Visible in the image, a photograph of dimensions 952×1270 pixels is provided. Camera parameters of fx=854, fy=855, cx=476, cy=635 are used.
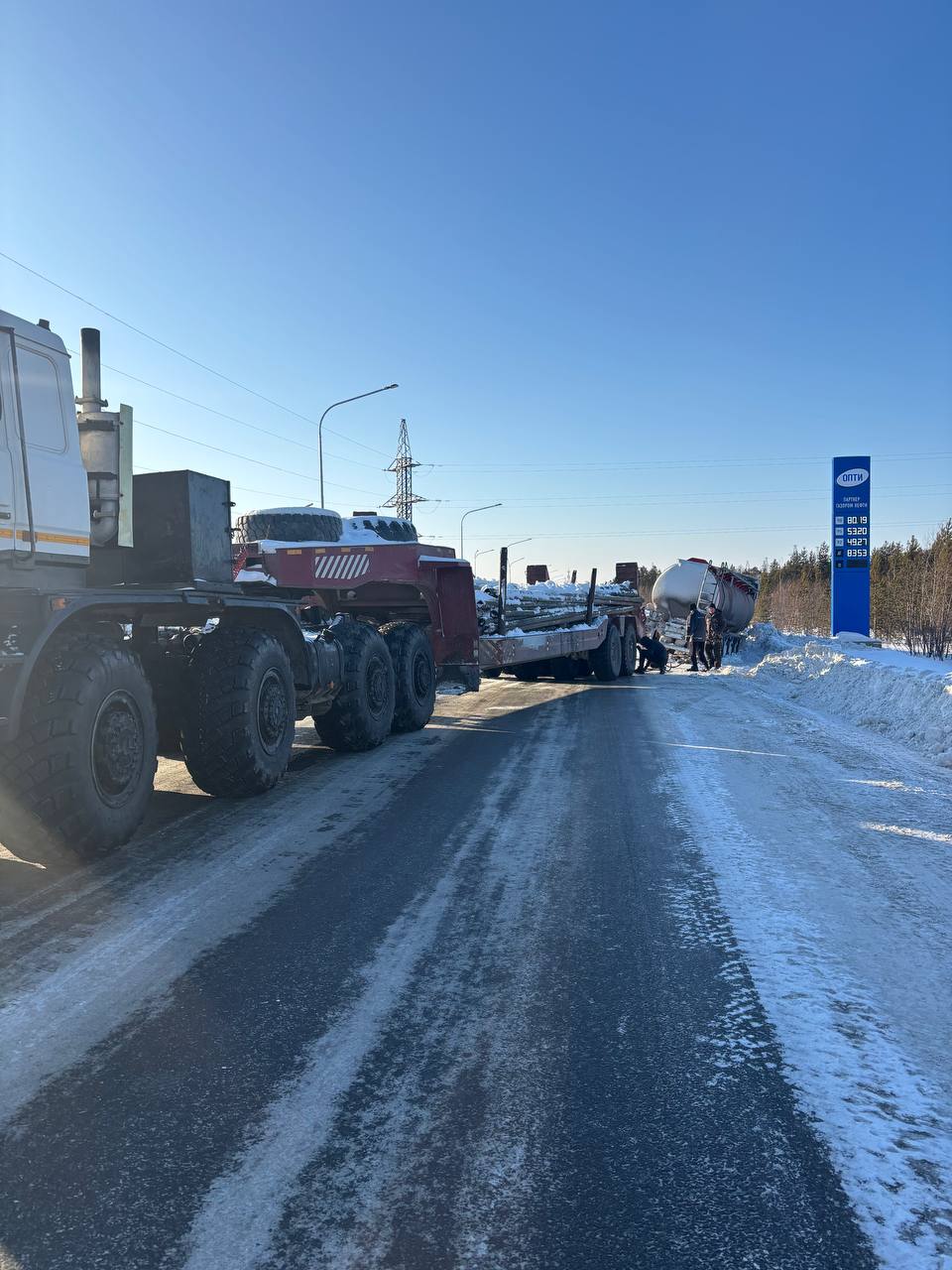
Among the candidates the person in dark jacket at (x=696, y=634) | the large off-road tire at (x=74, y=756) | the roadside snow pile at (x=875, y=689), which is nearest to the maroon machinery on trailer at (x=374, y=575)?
the large off-road tire at (x=74, y=756)

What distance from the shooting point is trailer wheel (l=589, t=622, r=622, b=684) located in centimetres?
1764

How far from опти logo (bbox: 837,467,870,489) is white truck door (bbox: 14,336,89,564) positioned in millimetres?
23091

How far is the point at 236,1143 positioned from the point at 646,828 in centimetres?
387

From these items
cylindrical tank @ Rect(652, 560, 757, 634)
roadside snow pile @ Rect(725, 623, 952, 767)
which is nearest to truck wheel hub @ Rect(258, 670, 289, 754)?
roadside snow pile @ Rect(725, 623, 952, 767)

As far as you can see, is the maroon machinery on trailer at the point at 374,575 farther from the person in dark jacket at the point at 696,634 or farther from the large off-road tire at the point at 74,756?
the person in dark jacket at the point at 696,634

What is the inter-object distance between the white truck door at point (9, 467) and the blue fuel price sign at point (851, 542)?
2300cm

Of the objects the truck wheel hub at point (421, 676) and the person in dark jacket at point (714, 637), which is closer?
the truck wheel hub at point (421, 676)

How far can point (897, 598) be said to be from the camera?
95.1 ft

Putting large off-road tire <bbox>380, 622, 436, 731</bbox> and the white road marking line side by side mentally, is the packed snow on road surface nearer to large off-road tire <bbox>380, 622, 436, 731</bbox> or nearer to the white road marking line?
the white road marking line

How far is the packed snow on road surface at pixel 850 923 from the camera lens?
2.48 m

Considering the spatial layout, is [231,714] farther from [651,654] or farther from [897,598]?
[897,598]

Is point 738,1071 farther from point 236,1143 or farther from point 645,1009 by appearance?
point 236,1143

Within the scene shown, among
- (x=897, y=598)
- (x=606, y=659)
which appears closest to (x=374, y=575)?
(x=606, y=659)

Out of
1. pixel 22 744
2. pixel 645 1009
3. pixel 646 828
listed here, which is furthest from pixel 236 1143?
pixel 646 828
